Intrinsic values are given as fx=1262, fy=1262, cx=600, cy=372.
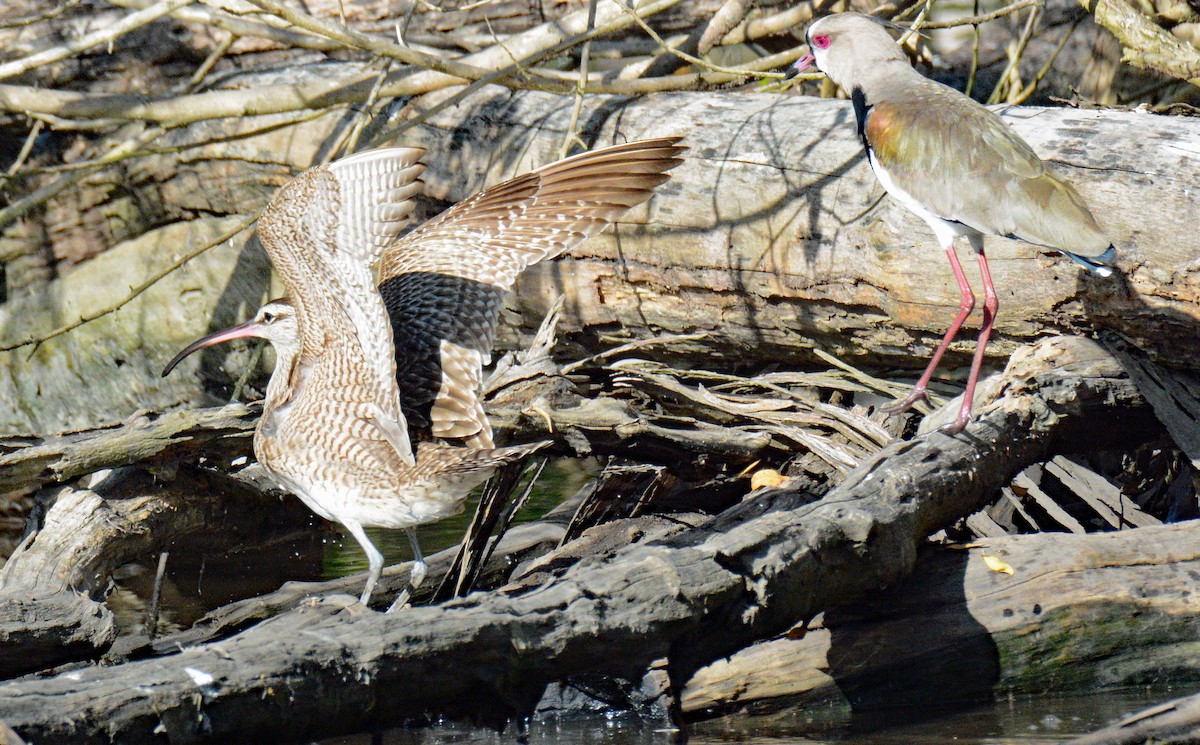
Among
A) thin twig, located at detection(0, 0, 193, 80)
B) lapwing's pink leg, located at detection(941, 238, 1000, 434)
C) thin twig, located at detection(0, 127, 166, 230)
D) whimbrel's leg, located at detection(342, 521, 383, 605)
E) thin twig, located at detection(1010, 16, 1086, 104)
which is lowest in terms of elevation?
whimbrel's leg, located at detection(342, 521, 383, 605)

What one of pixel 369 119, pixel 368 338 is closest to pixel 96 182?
pixel 369 119

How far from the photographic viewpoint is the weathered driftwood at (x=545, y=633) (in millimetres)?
2661

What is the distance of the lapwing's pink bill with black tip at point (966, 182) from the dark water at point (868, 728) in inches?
37.1

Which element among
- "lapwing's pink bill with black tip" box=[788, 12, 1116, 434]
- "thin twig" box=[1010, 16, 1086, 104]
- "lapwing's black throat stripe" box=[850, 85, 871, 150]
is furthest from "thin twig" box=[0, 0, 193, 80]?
"thin twig" box=[1010, 16, 1086, 104]

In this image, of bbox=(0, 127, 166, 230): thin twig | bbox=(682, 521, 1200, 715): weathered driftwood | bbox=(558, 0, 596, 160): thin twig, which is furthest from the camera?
bbox=(0, 127, 166, 230): thin twig

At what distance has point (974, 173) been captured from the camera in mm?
4328

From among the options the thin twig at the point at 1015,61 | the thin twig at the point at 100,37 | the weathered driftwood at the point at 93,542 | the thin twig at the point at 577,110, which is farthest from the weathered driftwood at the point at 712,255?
the weathered driftwood at the point at 93,542

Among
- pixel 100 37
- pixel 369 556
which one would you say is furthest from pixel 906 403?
pixel 100 37

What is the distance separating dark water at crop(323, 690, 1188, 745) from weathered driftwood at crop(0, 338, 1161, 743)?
0.22 m

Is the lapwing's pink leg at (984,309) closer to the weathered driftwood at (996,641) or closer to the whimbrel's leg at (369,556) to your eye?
the weathered driftwood at (996,641)

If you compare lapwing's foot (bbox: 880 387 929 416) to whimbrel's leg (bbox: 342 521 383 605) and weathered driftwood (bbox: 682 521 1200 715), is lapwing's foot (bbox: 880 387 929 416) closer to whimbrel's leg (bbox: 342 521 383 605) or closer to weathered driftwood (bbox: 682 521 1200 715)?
weathered driftwood (bbox: 682 521 1200 715)

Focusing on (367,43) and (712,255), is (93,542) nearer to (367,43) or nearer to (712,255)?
(367,43)

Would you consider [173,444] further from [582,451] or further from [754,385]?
[754,385]

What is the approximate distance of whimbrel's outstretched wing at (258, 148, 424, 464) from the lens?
13.7 feet
